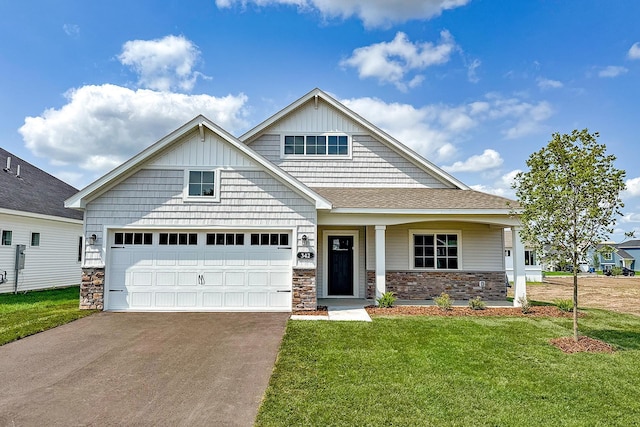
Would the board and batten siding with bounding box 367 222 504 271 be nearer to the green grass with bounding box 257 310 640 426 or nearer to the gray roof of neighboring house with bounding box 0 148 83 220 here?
the green grass with bounding box 257 310 640 426

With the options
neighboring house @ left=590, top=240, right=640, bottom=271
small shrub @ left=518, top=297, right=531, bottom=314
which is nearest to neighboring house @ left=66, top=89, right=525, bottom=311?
small shrub @ left=518, top=297, right=531, bottom=314

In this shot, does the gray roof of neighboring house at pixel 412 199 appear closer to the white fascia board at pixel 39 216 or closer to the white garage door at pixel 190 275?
the white garage door at pixel 190 275

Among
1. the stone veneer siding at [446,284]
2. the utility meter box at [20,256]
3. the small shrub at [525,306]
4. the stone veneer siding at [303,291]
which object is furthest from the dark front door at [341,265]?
the utility meter box at [20,256]

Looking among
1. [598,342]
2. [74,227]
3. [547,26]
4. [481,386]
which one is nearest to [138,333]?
[481,386]

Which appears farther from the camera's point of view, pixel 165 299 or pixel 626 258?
pixel 626 258

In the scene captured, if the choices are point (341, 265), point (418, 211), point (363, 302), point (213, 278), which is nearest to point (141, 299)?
point (213, 278)

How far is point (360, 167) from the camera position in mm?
13398

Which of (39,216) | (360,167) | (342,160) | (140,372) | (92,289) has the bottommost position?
(140,372)

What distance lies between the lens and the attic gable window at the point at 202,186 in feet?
32.9

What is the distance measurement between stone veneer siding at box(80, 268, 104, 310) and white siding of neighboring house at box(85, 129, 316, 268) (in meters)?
0.73

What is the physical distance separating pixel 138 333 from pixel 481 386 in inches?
258

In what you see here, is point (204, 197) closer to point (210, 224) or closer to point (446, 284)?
point (210, 224)

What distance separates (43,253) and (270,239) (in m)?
11.4

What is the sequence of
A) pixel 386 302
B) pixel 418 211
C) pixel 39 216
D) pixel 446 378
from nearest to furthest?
pixel 446 378, pixel 386 302, pixel 418 211, pixel 39 216
